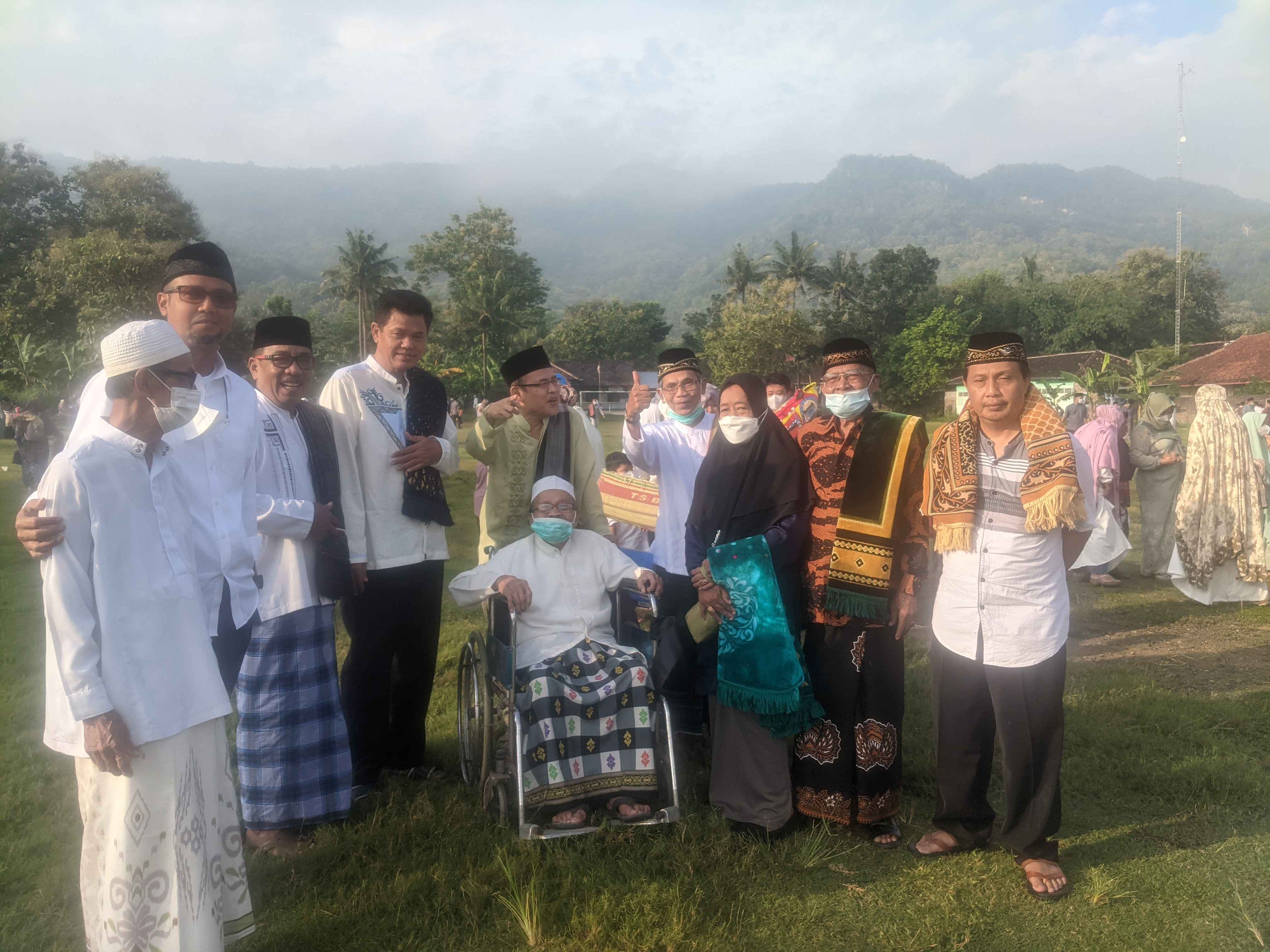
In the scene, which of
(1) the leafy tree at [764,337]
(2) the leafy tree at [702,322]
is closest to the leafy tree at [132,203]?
(1) the leafy tree at [764,337]

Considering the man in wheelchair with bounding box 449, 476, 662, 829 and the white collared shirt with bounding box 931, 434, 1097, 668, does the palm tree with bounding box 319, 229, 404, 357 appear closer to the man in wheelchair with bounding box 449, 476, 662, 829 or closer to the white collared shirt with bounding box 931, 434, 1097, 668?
the man in wheelchair with bounding box 449, 476, 662, 829

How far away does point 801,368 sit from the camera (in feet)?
149

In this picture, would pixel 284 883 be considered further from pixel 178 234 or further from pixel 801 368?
pixel 801 368

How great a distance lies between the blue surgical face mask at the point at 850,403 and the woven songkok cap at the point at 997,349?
1.60 feet

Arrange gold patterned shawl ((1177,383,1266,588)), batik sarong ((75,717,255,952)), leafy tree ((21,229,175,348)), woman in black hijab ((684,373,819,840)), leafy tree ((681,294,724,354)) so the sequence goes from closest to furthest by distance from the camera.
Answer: batik sarong ((75,717,255,952)), woman in black hijab ((684,373,819,840)), gold patterned shawl ((1177,383,1266,588)), leafy tree ((21,229,175,348)), leafy tree ((681,294,724,354))

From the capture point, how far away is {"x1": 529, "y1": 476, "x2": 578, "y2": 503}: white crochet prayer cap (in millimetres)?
3961

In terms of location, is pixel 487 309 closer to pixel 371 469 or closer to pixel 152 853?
pixel 371 469

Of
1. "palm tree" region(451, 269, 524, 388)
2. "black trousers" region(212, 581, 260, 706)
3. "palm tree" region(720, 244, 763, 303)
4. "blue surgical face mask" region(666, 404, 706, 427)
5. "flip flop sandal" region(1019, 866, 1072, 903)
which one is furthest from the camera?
"palm tree" region(720, 244, 763, 303)

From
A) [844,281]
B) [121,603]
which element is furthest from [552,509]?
[844,281]

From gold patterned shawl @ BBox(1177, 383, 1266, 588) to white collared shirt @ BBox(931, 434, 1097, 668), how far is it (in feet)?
18.9

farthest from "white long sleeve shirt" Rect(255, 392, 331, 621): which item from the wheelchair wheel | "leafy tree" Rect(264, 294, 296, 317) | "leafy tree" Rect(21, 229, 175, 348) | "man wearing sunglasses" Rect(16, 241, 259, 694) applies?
"leafy tree" Rect(264, 294, 296, 317)

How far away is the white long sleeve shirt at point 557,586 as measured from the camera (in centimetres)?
381

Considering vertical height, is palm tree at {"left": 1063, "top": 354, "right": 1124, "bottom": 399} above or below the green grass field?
above

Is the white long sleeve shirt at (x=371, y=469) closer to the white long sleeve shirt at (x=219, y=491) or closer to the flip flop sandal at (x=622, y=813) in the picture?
the white long sleeve shirt at (x=219, y=491)
